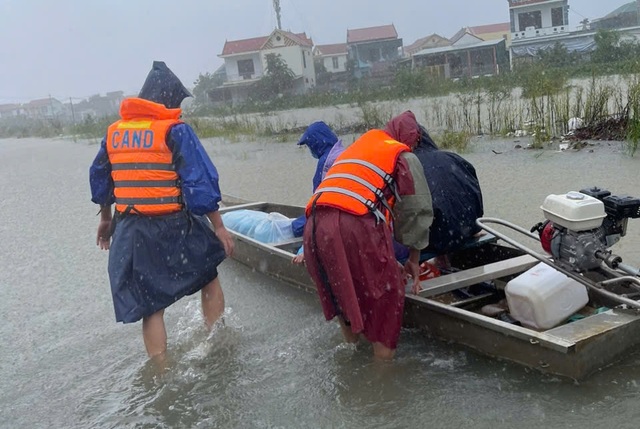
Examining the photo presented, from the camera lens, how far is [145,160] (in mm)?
3959

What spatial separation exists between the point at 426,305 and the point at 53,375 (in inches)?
106

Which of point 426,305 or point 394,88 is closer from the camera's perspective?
point 426,305

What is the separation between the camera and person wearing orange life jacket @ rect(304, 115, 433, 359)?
372 centimetres

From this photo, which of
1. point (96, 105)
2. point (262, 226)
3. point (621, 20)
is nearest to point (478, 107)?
point (262, 226)

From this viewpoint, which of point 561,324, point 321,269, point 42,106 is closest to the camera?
point 321,269

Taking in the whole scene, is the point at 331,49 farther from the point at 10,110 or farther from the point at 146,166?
the point at 10,110

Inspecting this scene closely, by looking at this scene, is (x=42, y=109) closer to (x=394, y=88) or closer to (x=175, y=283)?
(x=394, y=88)

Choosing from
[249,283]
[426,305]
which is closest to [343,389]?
[426,305]

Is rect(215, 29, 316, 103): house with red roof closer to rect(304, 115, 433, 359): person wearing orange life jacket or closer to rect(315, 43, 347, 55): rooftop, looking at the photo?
rect(315, 43, 347, 55): rooftop

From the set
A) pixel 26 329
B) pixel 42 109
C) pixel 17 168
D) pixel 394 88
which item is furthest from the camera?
pixel 42 109

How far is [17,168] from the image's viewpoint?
78.0 feet

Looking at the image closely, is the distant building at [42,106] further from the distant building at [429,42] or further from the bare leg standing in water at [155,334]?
the bare leg standing in water at [155,334]

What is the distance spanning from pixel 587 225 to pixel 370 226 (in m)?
1.14

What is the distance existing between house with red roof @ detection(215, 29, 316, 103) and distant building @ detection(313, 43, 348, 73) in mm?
3939
